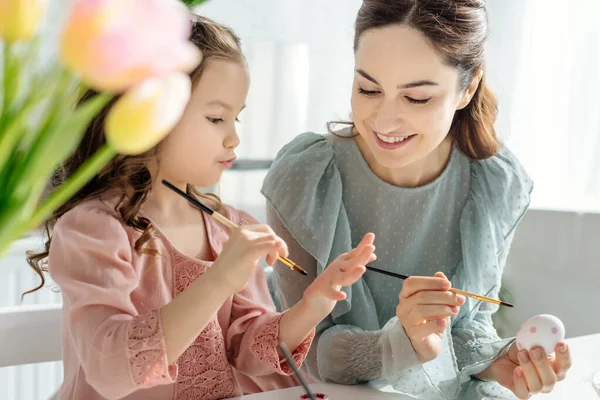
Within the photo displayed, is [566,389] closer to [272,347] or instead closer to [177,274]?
[272,347]

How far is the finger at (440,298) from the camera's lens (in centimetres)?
101

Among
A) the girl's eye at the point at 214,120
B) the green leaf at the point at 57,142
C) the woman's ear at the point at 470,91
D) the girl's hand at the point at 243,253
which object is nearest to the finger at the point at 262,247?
the girl's hand at the point at 243,253

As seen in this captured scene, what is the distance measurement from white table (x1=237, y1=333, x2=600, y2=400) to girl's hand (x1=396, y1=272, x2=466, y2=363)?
0.08 metres

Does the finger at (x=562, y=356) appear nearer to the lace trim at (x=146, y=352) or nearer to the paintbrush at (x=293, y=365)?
the paintbrush at (x=293, y=365)

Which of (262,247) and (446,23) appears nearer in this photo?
(262,247)

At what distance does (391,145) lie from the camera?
116 cm

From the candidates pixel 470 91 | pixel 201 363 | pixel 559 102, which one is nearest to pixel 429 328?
pixel 201 363

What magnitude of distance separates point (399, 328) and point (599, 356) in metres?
0.36

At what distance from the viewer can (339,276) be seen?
0.93m

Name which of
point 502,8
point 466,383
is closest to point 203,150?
point 466,383

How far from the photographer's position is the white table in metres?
0.99

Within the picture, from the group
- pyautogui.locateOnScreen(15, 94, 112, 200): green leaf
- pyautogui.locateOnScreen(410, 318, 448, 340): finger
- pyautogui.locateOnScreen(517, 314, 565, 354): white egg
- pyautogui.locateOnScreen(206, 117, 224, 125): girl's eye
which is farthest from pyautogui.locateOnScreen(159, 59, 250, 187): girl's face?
pyautogui.locateOnScreen(15, 94, 112, 200): green leaf

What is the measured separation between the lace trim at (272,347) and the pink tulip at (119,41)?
2.45 ft

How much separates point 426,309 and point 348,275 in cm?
16
